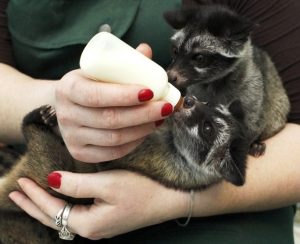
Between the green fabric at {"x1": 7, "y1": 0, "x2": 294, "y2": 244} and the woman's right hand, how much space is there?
20.3 inches

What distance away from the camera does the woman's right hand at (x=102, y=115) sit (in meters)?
1.08

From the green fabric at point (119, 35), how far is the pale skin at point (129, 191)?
0.09 m

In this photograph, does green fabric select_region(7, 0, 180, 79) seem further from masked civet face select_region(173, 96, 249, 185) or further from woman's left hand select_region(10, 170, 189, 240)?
woman's left hand select_region(10, 170, 189, 240)

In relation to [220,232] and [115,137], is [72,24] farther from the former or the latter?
[220,232]

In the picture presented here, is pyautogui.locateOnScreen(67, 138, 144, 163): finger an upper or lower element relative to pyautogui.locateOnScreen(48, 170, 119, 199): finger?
upper

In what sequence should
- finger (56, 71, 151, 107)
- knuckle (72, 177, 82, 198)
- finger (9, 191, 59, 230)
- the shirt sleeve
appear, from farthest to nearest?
1. the shirt sleeve
2. finger (9, 191, 59, 230)
3. knuckle (72, 177, 82, 198)
4. finger (56, 71, 151, 107)

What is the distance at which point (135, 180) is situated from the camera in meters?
1.48

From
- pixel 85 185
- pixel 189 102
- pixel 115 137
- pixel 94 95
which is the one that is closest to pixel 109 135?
pixel 115 137

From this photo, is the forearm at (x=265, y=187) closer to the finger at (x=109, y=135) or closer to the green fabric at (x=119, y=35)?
the green fabric at (x=119, y=35)

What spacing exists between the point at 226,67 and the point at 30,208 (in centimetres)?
93

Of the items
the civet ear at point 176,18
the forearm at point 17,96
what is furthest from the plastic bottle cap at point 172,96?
the forearm at point 17,96

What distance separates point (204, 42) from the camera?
1678 mm

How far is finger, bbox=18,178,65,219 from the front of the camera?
1.47 m

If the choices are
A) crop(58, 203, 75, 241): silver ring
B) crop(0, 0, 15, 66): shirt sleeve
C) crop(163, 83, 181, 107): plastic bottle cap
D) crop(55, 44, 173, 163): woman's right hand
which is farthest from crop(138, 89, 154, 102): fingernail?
crop(0, 0, 15, 66): shirt sleeve
